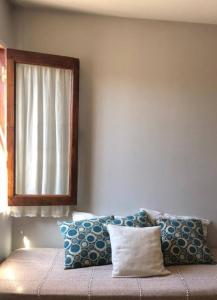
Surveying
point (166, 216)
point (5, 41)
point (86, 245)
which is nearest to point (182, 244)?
point (166, 216)

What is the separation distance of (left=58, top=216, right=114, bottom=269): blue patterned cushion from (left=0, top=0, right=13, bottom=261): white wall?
0.50m

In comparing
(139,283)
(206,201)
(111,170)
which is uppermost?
(111,170)

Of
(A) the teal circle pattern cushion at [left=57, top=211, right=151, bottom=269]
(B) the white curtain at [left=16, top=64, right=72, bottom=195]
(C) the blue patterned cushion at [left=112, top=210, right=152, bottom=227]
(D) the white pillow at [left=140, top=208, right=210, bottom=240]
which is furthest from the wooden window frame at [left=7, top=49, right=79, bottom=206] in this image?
(D) the white pillow at [left=140, top=208, right=210, bottom=240]

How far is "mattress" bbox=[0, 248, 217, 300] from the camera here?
72.3 inches

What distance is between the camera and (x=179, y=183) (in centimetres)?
270

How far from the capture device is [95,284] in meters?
1.92

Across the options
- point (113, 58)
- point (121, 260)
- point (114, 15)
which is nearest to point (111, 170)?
point (121, 260)

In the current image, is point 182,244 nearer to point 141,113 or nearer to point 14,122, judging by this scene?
point 141,113

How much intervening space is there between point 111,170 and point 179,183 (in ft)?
2.08

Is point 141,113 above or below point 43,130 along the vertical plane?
above

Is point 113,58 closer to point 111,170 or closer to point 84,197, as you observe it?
point 111,170

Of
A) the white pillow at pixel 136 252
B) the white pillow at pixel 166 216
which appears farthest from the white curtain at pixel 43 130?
the white pillow at pixel 166 216

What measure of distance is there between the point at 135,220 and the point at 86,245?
1.52ft

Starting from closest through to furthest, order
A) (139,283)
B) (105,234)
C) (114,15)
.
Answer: (139,283) → (105,234) → (114,15)
